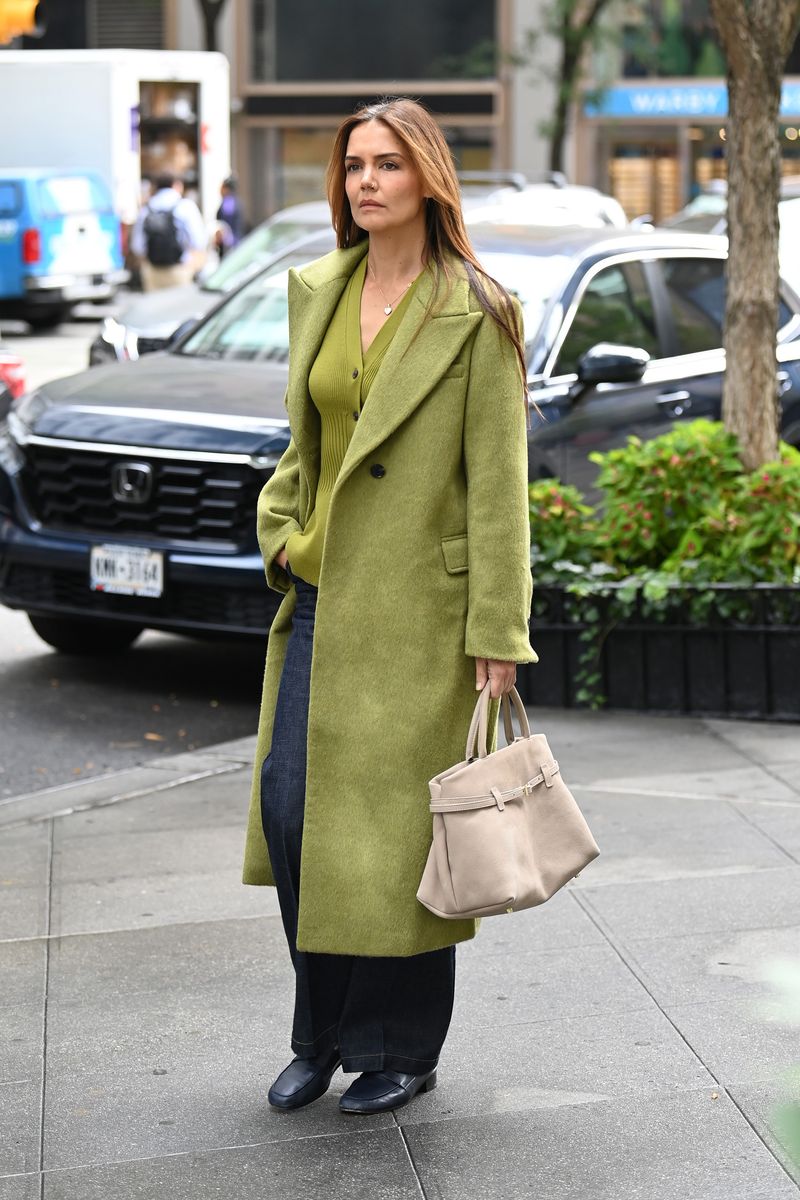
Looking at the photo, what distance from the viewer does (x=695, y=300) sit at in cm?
916

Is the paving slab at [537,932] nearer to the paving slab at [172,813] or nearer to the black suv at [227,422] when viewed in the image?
the paving slab at [172,813]

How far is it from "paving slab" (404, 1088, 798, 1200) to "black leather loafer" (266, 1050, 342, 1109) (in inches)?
8.2

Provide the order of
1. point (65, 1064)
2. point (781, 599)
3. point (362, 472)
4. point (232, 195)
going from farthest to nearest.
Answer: point (232, 195) < point (781, 599) < point (65, 1064) < point (362, 472)

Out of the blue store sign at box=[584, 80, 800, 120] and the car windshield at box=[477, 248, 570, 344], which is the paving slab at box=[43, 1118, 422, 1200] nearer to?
the car windshield at box=[477, 248, 570, 344]

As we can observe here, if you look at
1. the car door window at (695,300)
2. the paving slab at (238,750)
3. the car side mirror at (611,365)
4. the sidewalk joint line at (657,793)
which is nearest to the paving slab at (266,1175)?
the sidewalk joint line at (657,793)

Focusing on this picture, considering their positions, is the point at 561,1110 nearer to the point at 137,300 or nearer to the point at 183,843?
the point at 183,843

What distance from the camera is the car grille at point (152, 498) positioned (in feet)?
24.2

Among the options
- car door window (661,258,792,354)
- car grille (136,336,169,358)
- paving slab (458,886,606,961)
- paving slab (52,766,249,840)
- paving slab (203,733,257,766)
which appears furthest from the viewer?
car grille (136,336,169,358)

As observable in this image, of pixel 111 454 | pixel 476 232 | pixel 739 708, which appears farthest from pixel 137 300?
pixel 739 708

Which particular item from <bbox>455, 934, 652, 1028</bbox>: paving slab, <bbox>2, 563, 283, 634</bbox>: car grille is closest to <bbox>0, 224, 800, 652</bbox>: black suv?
<bbox>2, 563, 283, 634</bbox>: car grille

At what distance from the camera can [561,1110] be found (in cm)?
373

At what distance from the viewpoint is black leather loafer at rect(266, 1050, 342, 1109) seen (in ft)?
12.3

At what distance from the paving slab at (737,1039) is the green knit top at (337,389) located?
4.20 feet

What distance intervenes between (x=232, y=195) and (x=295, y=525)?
22.1 meters
